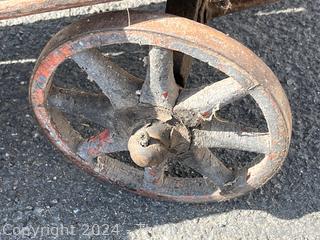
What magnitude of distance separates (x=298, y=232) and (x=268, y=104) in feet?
2.10

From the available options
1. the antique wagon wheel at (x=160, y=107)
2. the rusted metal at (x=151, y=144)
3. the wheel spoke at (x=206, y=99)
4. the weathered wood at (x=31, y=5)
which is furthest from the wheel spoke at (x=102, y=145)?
the weathered wood at (x=31, y=5)

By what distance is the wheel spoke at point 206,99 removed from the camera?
1737mm

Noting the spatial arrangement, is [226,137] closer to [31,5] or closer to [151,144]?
[151,144]

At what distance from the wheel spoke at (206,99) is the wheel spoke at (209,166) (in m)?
0.16

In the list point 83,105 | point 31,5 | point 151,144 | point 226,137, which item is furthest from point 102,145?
point 31,5

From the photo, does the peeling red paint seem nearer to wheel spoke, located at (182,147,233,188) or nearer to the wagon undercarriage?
the wagon undercarriage

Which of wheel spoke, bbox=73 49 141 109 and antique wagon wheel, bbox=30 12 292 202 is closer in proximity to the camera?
antique wagon wheel, bbox=30 12 292 202

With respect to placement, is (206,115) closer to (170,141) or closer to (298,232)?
(170,141)

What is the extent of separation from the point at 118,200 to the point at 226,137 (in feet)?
1.63

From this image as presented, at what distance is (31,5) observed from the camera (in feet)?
5.15

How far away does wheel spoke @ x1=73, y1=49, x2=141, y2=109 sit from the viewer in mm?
1754

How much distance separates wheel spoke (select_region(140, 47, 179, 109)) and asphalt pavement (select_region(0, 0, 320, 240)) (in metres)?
0.51

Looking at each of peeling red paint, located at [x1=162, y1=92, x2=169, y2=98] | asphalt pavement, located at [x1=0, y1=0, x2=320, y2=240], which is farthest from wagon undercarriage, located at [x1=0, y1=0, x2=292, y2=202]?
asphalt pavement, located at [x1=0, y1=0, x2=320, y2=240]

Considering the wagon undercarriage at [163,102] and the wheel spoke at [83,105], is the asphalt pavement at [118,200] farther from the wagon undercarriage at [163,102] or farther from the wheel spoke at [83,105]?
the wheel spoke at [83,105]
